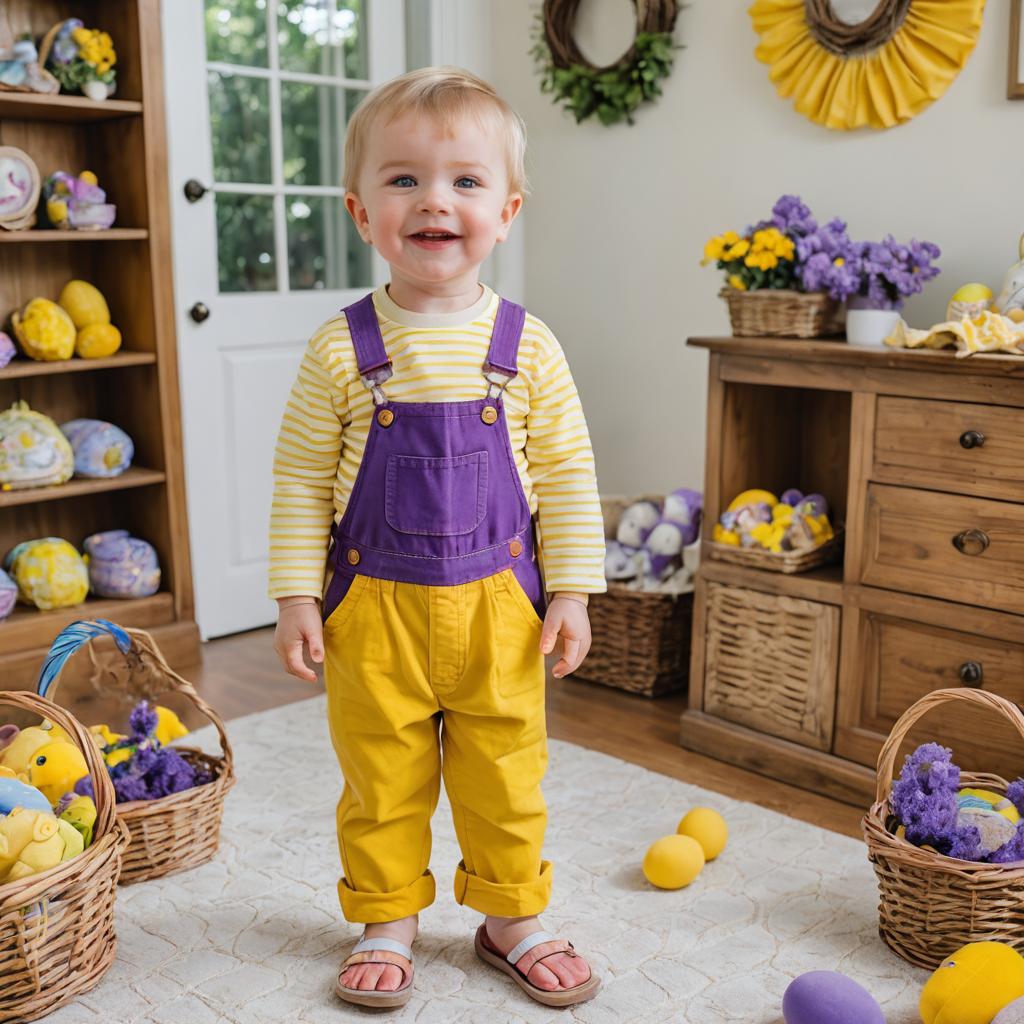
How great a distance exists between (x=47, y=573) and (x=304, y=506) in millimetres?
1513

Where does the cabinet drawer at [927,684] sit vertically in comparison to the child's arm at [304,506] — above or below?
below

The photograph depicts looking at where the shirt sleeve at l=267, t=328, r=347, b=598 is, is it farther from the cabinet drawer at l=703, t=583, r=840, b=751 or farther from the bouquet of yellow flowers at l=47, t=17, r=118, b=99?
the bouquet of yellow flowers at l=47, t=17, r=118, b=99

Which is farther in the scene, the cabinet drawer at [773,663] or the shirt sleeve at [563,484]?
the cabinet drawer at [773,663]

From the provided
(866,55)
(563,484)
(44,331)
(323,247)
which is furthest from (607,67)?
(563,484)

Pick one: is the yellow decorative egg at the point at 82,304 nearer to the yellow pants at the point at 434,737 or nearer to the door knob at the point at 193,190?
the door knob at the point at 193,190

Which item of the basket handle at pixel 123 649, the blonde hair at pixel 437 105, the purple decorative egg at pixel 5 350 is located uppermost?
the blonde hair at pixel 437 105

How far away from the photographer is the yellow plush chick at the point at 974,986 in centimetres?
149

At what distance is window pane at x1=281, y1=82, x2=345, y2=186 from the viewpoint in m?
3.44

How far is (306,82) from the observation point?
3.44 m

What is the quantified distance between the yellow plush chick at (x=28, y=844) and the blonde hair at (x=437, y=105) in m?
0.92

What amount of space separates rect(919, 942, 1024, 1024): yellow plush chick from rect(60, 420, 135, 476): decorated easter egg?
2178mm

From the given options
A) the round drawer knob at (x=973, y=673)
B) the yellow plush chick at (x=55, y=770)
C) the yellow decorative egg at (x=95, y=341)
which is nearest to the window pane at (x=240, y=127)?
the yellow decorative egg at (x=95, y=341)

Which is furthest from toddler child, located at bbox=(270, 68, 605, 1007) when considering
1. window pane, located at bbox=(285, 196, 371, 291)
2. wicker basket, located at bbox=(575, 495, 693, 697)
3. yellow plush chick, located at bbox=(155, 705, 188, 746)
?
window pane, located at bbox=(285, 196, 371, 291)

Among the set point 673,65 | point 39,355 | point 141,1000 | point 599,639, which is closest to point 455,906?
point 141,1000
